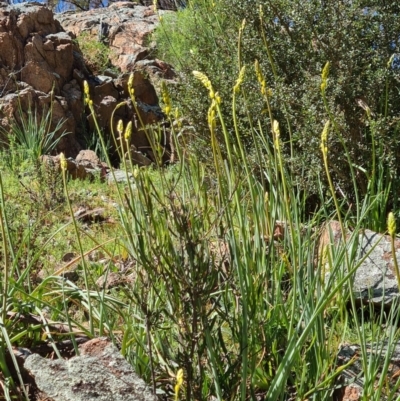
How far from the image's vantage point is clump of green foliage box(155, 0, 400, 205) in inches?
142

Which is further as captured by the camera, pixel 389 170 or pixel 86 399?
pixel 389 170

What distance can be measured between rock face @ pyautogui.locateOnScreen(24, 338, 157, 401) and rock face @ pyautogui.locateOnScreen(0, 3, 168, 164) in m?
5.96

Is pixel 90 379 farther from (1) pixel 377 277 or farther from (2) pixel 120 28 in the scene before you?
(2) pixel 120 28

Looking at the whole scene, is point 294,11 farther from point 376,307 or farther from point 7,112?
point 7,112

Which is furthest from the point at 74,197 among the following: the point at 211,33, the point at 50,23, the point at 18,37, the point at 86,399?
the point at 50,23

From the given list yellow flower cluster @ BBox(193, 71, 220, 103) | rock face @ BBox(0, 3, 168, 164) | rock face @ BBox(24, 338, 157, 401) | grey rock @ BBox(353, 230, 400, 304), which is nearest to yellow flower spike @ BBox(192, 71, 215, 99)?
yellow flower cluster @ BBox(193, 71, 220, 103)

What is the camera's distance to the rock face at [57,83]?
24.6 ft

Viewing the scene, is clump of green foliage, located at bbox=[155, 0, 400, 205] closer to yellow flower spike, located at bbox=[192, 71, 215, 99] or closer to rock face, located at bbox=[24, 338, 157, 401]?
yellow flower spike, located at bbox=[192, 71, 215, 99]

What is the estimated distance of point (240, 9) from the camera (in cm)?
443

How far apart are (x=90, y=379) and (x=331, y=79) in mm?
2802

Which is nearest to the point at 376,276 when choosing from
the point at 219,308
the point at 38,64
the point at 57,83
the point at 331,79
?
the point at 219,308

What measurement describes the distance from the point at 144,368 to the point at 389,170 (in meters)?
2.22

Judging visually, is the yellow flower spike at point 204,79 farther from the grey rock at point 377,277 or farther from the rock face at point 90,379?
the grey rock at point 377,277

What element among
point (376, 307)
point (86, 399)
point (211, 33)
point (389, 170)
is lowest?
point (376, 307)
